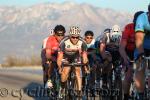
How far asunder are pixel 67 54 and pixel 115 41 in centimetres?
122

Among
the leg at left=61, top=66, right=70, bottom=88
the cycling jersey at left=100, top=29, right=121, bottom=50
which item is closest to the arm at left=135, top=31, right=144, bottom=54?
the leg at left=61, top=66, right=70, bottom=88

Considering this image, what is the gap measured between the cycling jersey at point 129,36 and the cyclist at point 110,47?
233 centimetres

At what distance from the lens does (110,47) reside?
42.2 feet

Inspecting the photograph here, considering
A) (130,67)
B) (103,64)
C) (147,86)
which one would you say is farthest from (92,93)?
(147,86)

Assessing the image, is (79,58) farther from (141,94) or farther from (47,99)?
(141,94)

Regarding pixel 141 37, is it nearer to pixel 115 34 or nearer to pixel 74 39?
pixel 74 39

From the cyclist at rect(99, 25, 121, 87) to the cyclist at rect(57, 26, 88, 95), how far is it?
80 cm

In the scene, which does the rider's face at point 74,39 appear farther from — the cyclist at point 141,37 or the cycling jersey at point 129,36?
the cyclist at point 141,37

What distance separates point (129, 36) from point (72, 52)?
2.33 metres

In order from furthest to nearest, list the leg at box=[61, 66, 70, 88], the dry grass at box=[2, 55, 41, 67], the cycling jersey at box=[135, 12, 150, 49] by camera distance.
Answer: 1. the dry grass at box=[2, 55, 41, 67]
2. the leg at box=[61, 66, 70, 88]
3. the cycling jersey at box=[135, 12, 150, 49]

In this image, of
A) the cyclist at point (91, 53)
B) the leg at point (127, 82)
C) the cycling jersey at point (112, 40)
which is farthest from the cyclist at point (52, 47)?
the leg at point (127, 82)

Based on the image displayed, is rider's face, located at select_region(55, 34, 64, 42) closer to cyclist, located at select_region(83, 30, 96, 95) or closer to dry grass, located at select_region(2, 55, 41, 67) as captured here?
cyclist, located at select_region(83, 30, 96, 95)

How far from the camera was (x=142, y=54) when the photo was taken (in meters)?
7.99

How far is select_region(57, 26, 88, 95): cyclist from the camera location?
39.1 feet
